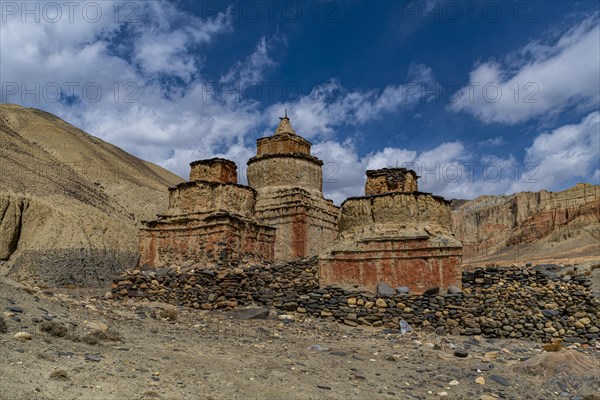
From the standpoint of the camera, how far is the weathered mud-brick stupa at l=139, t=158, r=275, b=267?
793 inches

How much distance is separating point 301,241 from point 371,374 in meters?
16.1

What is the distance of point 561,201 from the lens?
277 feet

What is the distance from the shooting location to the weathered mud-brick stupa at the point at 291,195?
2469 cm

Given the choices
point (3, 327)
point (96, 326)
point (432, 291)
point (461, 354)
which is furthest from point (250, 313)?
point (3, 327)

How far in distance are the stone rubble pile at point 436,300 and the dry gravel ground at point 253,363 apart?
0.74 metres

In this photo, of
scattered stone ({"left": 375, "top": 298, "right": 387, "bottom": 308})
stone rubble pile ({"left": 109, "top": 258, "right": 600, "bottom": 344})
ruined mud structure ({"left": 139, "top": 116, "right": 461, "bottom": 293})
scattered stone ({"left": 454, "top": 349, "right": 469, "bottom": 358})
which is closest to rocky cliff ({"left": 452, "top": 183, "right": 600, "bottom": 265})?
ruined mud structure ({"left": 139, "top": 116, "right": 461, "bottom": 293})

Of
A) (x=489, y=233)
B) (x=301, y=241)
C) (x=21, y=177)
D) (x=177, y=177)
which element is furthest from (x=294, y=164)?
(x=489, y=233)

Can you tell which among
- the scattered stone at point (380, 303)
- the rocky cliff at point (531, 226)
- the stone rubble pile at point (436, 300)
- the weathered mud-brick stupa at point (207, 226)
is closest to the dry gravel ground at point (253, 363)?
the stone rubble pile at point (436, 300)

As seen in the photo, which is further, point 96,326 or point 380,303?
point 380,303

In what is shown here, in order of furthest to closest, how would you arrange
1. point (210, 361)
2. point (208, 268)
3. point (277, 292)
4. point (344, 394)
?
1. point (208, 268)
2. point (277, 292)
3. point (210, 361)
4. point (344, 394)

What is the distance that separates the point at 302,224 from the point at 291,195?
1981 mm

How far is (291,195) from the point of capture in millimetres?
25625

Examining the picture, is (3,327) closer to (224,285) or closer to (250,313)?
(250,313)

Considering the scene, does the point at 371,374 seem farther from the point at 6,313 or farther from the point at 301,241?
the point at 301,241
